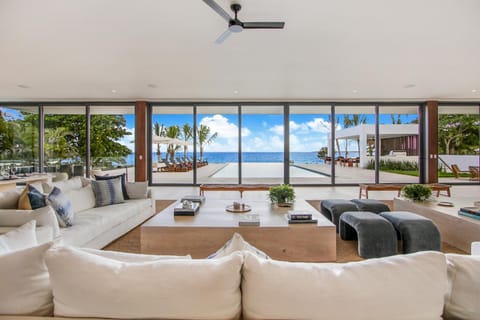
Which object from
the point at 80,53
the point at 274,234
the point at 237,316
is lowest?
the point at 274,234

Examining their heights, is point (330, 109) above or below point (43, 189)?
above

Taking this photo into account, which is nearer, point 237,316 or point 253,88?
point 237,316

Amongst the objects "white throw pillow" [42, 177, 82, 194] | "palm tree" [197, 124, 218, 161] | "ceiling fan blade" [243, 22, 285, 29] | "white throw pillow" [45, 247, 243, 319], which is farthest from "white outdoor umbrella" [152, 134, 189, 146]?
"white throw pillow" [45, 247, 243, 319]

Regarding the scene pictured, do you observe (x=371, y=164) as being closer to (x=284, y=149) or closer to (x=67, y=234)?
(x=284, y=149)

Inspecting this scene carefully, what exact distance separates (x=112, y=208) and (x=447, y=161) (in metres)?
10.4

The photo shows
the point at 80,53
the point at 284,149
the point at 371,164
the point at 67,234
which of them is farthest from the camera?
the point at 371,164

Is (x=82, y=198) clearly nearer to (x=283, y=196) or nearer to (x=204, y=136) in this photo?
(x=283, y=196)

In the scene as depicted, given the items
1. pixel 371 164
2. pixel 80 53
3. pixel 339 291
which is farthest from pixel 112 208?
pixel 371 164

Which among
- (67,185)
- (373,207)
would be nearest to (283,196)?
(373,207)

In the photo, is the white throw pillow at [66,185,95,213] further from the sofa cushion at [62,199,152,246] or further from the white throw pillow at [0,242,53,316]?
the white throw pillow at [0,242,53,316]

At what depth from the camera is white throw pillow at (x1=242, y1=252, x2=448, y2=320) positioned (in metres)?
0.82

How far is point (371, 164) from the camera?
30.6ft

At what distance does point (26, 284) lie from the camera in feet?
3.01

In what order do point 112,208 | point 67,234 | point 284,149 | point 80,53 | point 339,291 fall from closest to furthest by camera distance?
point 339,291, point 67,234, point 112,208, point 80,53, point 284,149
